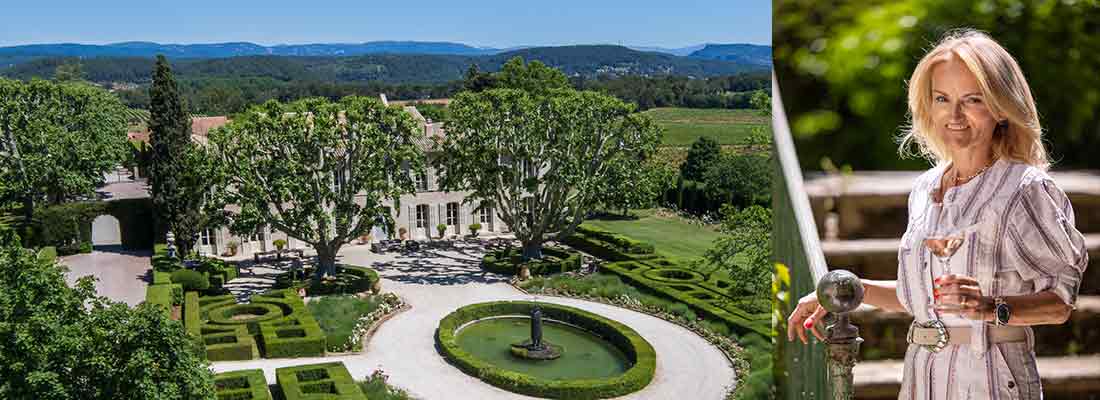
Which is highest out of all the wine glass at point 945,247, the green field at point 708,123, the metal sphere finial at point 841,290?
the wine glass at point 945,247

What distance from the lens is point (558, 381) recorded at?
44.4 ft

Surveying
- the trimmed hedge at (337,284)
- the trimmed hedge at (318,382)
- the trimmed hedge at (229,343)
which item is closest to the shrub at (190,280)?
the trimmed hedge at (337,284)

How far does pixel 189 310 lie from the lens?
16.9 m

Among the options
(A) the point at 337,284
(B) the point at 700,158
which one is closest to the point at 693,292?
(A) the point at 337,284

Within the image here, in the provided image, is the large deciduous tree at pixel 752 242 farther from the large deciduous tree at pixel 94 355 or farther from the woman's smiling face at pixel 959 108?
the woman's smiling face at pixel 959 108

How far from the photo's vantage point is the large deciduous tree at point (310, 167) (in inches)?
776

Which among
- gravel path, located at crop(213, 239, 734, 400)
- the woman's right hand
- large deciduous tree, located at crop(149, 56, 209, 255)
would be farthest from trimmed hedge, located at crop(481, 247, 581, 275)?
the woman's right hand

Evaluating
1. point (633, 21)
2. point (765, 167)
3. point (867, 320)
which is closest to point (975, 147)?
point (867, 320)

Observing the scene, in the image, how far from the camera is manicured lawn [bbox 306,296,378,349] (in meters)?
15.6

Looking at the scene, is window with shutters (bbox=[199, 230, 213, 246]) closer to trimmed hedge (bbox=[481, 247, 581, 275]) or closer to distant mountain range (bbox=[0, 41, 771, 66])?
distant mountain range (bbox=[0, 41, 771, 66])

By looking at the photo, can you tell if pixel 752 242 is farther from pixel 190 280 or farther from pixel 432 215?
pixel 432 215

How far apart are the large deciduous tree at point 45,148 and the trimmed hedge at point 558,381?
45.9 ft

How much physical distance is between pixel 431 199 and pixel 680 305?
10.6 metres

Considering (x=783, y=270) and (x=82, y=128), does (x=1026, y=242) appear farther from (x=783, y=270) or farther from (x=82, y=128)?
(x=82, y=128)
